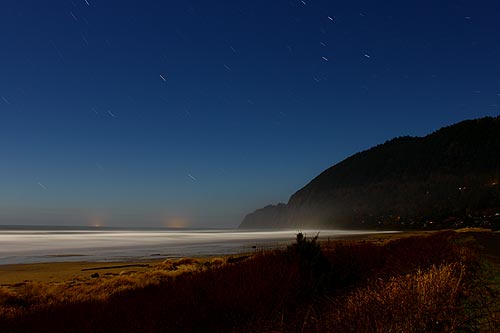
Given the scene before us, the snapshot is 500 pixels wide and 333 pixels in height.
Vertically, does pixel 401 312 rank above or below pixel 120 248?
below

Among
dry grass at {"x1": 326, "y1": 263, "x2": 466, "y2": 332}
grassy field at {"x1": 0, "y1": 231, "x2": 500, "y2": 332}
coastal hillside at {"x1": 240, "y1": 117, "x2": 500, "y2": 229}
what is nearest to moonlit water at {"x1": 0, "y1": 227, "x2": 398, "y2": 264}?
grassy field at {"x1": 0, "y1": 231, "x2": 500, "y2": 332}

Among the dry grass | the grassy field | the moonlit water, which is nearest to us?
the dry grass

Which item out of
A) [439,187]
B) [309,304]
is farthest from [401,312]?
[439,187]

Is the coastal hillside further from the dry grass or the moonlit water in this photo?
the dry grass

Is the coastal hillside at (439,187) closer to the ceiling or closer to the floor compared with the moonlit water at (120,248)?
closer to the ceiling

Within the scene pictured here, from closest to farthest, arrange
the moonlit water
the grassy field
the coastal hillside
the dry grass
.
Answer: the dry grass
the grassy field
the moonlit water
the coastal hillside

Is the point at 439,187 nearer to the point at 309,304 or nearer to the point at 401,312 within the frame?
the point at 309,304

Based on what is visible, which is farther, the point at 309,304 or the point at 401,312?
the point at 309,304

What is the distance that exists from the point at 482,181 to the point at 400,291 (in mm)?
159674

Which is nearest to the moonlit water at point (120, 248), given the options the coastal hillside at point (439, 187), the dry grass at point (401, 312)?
the dry grass at point (401, 312)

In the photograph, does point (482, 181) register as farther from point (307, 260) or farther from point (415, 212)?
point (307, 260)

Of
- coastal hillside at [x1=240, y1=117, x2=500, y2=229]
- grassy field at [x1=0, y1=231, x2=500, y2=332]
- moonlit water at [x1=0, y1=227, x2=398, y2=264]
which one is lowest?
grassy field at [x1=0, y1=231, x2=500, y2=332]

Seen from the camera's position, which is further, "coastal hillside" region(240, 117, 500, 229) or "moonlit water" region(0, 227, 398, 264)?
"coastal hillside" region(240, 117, 500, 229)

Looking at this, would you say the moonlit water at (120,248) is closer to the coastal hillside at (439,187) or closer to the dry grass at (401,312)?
the dry grass at (401,312)
